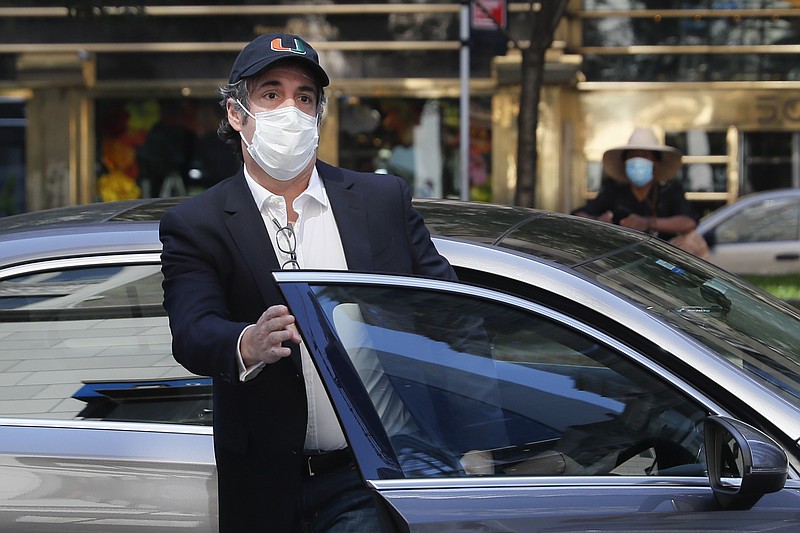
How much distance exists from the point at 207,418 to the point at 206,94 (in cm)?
1487

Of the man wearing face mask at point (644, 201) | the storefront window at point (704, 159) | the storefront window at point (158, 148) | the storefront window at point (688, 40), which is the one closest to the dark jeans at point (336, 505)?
the man wearing face mask at point (644, 201)

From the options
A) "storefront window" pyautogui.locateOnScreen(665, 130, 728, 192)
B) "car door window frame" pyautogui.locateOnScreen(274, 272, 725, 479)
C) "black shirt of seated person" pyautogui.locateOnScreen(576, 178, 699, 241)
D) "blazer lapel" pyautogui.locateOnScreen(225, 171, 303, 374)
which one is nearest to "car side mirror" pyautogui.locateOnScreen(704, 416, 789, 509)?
"car door window frame" pyautogui.locateOnScreen(274, 272, 725, 479)

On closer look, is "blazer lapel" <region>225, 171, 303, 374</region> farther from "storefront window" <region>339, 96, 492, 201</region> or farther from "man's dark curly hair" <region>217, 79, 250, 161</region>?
"storefront window" <region>339, 96, 492, 201</region>

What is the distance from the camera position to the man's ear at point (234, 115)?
2.67 m

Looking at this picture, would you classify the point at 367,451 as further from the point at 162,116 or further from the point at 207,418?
the point at 162,116

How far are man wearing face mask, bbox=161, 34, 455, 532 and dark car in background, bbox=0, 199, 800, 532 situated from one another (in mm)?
185

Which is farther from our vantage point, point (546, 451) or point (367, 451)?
point (546, 451)

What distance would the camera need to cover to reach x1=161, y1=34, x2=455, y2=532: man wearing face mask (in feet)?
7.75

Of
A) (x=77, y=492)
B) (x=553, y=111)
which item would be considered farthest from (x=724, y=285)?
(x=553, y=111)

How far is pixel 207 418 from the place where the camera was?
9.37ft

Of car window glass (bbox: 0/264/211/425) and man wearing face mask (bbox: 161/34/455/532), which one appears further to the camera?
car window glass (bbox: 0/264/211/425)

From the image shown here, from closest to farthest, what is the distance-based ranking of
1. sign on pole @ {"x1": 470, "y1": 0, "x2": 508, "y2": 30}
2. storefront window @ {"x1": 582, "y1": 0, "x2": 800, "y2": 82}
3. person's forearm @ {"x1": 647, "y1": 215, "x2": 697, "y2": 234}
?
person's forearm @ {"x1": 647, "y1": 215, "x2": 697, "y2": 234} → sign on pole @ {"x1": 470, "y1": 0, "x2": 508, "y2": 30} → storefront window @ {"x1": 582, "y1": 0, "x2": 800, "y2": 82}

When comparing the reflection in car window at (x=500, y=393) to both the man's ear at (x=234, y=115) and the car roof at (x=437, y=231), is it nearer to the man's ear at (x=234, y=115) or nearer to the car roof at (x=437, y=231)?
the car roof at (x=437, y=231)

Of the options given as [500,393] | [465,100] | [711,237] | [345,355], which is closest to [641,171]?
[500,393]
